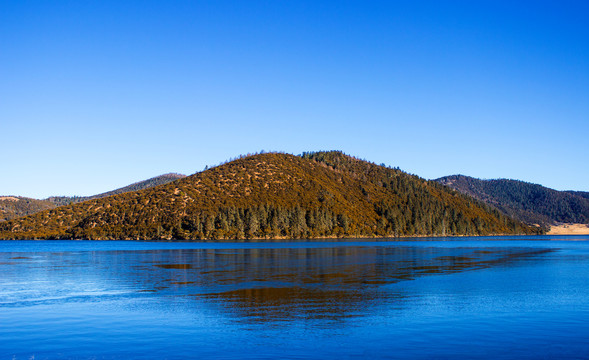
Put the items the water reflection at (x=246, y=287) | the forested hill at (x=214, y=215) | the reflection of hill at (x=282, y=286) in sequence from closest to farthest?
the reflection of hill at (x=282, y=286) < the water reflection at (x=246, y=287) < the forested hill at (x=214, y=215)

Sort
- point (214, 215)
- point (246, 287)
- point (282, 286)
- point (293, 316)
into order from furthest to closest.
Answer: point (214, 215)
point (282, 286)
point (246, 287)
point (293, 316)

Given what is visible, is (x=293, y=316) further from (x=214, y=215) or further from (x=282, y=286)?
(x=214, y=215)

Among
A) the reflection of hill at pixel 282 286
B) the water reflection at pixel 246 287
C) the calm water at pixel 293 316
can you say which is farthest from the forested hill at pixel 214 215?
the calm water at pixel 293 316

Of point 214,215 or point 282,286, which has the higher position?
Result: point 214,215

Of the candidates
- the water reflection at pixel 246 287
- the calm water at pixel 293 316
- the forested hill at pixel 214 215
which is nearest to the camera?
the calm water at pixel 293 316

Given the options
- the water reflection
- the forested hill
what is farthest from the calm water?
the forested hill

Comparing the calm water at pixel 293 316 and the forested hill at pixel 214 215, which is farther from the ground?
the forested hill at pixel 214 215

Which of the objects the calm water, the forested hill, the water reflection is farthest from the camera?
the forested hill

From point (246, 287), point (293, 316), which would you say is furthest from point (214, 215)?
point (293, 316)

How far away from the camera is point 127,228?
163m

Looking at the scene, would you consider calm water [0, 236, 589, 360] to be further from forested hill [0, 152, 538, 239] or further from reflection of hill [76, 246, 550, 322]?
forested hill [0, 152, 538, 239]

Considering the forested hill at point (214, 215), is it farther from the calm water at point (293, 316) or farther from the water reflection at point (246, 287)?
the calm water at point (293, 316)

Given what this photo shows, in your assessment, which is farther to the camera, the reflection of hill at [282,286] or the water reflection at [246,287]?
the water reflection at [246,287]

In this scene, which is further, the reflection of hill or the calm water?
the reflection of hill
